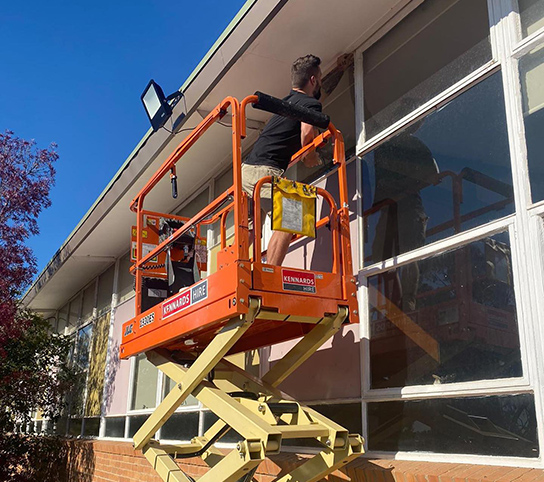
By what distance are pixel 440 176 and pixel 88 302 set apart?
32.9 feet

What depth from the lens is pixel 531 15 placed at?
3.57 meters

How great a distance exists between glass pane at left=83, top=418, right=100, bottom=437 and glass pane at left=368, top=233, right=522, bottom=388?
7224 millimetres

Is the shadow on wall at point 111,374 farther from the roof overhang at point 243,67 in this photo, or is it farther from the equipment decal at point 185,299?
the equipment decal at point 185,299

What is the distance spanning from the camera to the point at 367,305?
4.46 m

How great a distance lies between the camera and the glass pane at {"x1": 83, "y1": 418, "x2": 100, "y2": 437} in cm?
1003

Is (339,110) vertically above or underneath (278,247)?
above

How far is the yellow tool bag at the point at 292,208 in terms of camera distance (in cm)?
355

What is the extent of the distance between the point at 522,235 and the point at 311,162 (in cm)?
206

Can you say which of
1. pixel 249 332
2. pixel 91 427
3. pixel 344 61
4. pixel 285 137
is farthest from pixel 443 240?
pixel 91 427

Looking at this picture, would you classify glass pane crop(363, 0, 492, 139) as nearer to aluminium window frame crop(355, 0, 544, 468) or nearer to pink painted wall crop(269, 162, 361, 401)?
aluminium window frame crop(355, 0, 544, 468)

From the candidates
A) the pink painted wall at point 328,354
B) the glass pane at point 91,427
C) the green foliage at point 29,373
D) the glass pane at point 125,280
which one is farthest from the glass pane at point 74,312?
the pink painted wall at point 328,354

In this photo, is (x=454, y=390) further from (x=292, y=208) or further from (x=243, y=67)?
(x=243, y=67)

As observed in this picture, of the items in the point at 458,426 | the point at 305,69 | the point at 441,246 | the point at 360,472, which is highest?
the point at 305,69

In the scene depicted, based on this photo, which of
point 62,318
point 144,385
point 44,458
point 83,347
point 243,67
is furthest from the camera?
point 62,318
